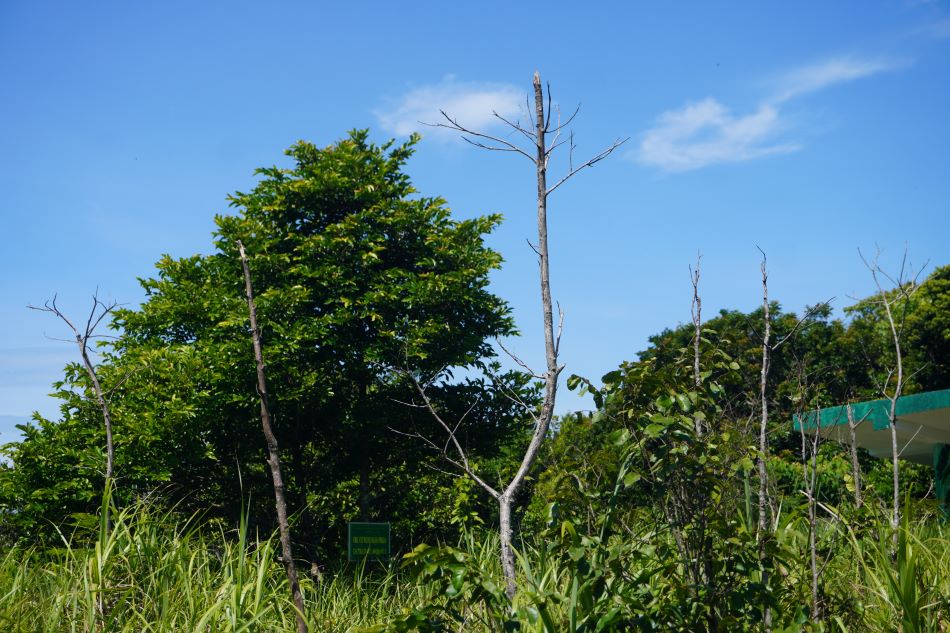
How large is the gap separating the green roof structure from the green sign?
6.31 metres

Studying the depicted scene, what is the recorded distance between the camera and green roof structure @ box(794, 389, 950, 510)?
41.1 feet

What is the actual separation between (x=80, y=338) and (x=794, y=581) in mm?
6606

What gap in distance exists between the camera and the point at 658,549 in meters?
4.48

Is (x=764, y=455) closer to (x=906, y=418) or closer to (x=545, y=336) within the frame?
(x=545, y=336)

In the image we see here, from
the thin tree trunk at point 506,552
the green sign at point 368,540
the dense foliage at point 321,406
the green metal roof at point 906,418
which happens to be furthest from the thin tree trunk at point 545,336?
the green sign at point 368,540

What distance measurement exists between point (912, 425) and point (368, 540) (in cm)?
1005

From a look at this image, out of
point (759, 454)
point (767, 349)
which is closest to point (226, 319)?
point (767, 349)

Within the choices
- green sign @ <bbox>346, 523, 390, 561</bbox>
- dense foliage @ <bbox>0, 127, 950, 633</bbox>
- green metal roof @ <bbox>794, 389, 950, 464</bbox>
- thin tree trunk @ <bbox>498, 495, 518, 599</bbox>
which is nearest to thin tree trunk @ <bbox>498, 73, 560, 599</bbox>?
thin tree trunk @ <bbox>498, 495, 518, 599</bbox>

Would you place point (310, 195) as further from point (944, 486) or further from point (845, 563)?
point (944, 486)

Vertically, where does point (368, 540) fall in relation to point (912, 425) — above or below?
below

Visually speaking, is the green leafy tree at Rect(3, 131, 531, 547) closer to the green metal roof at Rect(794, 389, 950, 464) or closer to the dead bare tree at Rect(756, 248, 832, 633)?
the green metal roof at Rect(794, 389, 950, 464)

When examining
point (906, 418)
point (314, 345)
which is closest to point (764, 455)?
point (314, 345)

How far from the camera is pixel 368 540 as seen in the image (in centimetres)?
1184

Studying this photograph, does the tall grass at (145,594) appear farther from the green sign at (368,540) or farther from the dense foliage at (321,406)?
the green sign at (368,540)
